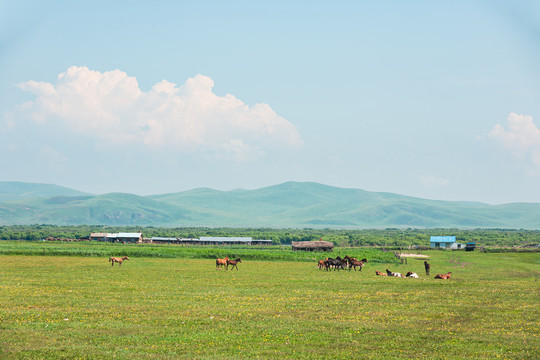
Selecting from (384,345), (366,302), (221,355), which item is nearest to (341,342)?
(384,345)

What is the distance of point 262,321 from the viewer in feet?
86.9

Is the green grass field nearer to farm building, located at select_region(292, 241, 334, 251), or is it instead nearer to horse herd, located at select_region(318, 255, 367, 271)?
horse herd, located at select_region(318, 255, 367, 271)

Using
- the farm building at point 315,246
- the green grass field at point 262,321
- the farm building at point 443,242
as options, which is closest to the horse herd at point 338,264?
the green grass field at point 262,321

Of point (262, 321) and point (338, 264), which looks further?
point (338, 264)

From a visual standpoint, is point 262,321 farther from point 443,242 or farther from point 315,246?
point 443,242

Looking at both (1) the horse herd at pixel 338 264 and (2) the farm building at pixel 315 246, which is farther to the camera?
(2) the farm building at pixel 315 246

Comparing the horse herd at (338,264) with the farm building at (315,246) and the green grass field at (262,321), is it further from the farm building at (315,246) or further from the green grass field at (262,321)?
the farm building at (315,246)

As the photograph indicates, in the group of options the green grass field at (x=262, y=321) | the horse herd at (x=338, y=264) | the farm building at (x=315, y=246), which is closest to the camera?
the green grass field at (x=262, y=321)

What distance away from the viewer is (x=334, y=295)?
35.9m

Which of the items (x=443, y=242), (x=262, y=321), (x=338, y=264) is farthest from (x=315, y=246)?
(x=262, y=321)

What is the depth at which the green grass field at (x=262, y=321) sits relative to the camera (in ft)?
69.1

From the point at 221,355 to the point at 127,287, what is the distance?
20.0m

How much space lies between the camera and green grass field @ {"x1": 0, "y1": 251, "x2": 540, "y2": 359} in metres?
21.1

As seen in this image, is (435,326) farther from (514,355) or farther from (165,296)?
(165,296)
